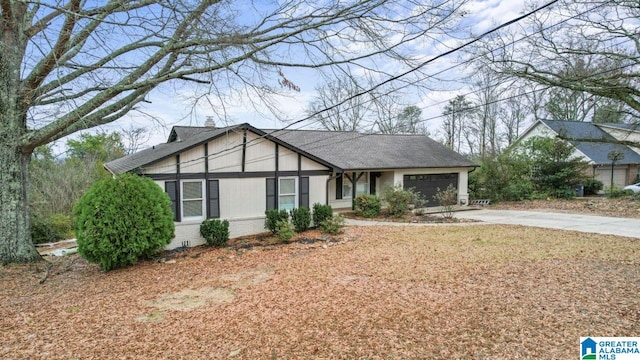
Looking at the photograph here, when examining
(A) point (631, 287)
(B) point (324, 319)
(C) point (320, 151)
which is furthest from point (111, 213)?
(C) point (320, 151)

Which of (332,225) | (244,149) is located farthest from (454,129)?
(244,149)

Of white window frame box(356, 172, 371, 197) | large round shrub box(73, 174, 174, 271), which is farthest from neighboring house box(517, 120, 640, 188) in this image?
large round shrub box(73, 174, 174, 271)

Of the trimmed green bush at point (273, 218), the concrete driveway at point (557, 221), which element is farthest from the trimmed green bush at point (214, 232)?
the concrete driveway at point (557, 221)

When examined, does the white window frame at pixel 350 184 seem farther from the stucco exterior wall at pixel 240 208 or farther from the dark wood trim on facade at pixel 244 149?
the dark wood trim on facade at pixel 244 149

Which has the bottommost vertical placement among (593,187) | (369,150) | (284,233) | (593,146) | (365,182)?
(284,233)

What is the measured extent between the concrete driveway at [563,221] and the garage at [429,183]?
2.08 m

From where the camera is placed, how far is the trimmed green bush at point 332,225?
461 inches

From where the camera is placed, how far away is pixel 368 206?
16.0 m

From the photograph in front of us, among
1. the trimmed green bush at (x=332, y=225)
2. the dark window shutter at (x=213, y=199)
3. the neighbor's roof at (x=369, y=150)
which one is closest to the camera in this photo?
the dark window shutter at (x=213, y=199)

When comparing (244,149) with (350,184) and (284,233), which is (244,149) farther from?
(350,184)

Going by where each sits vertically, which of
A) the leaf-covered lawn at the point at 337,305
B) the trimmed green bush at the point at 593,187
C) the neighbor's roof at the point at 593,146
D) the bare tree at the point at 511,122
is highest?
the bare tree at the point at 511,122

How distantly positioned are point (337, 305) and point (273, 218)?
271 inches

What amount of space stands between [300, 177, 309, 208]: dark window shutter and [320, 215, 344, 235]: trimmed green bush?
1205 mm

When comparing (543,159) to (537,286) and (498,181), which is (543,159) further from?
(537,286)
